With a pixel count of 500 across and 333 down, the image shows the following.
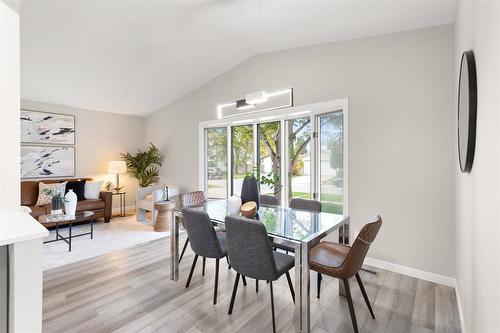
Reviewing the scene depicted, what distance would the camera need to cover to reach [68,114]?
5.32 meters

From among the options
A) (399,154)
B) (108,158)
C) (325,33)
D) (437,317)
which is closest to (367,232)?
(437,317)

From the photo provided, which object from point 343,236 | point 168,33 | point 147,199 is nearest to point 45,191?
point 147,199

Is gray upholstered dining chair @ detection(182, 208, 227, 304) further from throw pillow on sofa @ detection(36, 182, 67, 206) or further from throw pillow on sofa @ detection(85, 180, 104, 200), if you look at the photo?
throw pillow on sofa @ detection(85, 180, 104, 200)

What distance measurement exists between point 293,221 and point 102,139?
538 centimetres

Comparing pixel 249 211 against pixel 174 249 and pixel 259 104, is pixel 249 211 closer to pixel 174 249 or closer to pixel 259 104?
pixel 174 249

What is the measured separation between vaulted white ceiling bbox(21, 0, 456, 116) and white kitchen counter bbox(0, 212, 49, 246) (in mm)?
2612

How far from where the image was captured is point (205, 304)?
2256mm

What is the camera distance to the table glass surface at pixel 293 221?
192 cm

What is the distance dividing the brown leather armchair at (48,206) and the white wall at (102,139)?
20.5 inches

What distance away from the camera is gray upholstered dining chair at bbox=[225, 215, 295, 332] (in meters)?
1.79

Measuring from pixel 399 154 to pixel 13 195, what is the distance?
340cm

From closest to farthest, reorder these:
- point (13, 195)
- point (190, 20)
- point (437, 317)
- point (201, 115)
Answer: point (13, 195) < point (437, 317) < point (190, 20) < point (201, 115)

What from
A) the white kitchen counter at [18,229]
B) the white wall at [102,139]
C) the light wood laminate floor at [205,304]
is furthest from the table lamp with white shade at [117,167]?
the white kitchen counter at [18,229]

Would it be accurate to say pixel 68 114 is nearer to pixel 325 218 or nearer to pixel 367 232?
pixel 325 218
